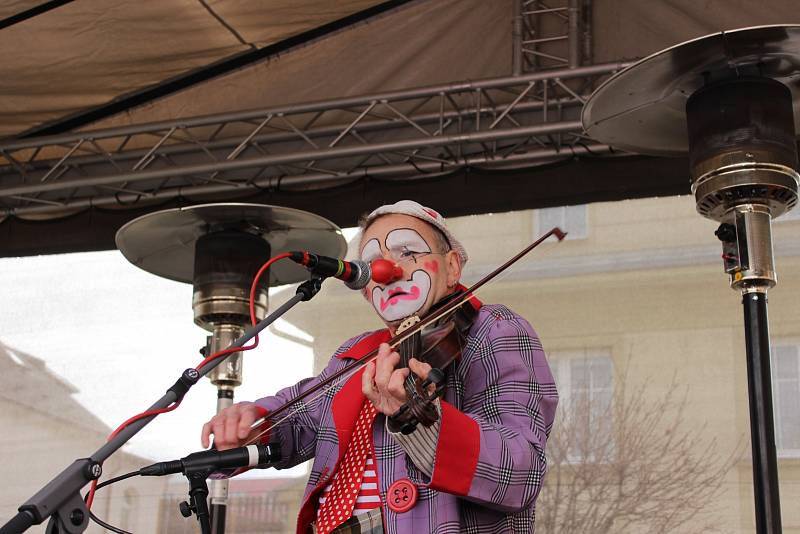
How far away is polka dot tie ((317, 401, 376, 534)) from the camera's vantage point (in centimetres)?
208

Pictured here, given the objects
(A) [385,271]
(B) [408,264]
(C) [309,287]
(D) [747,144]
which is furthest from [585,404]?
(C) [309,287]

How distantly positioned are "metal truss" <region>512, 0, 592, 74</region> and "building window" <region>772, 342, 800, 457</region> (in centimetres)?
137

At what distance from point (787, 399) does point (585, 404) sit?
80 centimetres

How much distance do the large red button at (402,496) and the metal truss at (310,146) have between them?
6.85ft

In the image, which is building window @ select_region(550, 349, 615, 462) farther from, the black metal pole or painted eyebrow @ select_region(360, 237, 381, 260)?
painted eyebrow @ select_region(360, 237, 381, 260)

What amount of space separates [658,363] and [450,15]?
65.5 inches

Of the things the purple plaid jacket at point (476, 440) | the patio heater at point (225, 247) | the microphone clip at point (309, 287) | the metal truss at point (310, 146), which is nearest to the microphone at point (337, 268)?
the microphone clip at point (309, 287)

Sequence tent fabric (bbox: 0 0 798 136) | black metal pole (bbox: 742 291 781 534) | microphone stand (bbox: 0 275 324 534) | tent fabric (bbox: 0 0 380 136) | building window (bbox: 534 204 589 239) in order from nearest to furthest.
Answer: microphone stand (bbox: 0 275 324 534)
black metal pole (bbox: 742 291 781 534)
tent fabric (bbox: 0 0 798 136)
tent fabric (bbox: 0 0 380 136)
building window (bbox: 534 204 589 239)

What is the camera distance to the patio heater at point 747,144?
268cm

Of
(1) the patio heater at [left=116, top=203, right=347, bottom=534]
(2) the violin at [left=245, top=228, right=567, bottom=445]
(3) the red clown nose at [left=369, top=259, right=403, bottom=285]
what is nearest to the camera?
(2) the violin at [left=245, top=228, right=567, bottom=445]

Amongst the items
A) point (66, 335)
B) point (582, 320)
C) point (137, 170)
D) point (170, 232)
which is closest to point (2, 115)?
point (137, 170)

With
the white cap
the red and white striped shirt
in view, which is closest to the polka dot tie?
the red and white striped shirt

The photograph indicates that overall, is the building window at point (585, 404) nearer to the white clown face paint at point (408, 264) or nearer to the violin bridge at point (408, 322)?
the white clown face paint at point (408, 264)

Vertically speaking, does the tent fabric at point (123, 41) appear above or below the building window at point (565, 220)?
above
